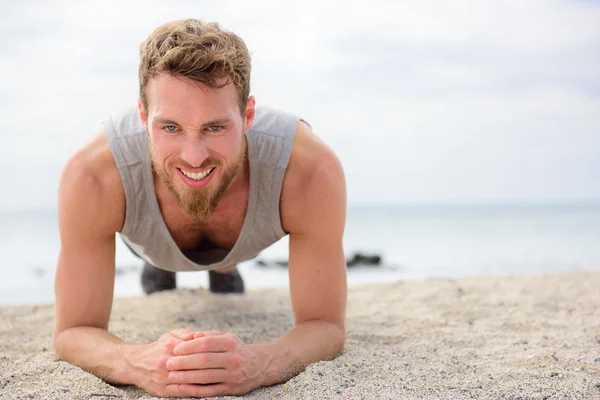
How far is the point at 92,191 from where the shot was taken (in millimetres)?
2547

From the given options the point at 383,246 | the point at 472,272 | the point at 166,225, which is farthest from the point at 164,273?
the point at 383,246

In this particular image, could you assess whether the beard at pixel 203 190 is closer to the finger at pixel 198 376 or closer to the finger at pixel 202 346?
the finger at pixel 202 346

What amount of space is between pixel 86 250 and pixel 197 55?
1.03 meters

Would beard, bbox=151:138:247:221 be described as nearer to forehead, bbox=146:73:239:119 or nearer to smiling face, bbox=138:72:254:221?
smiling face, bbox=138:72:254:221

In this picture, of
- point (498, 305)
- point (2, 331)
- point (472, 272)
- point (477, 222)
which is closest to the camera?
point (2, 331)

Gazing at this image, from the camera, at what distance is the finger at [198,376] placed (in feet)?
6.79

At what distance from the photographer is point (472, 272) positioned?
8297 mm

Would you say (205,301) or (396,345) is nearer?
(396,345)

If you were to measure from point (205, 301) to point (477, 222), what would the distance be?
16430 mm

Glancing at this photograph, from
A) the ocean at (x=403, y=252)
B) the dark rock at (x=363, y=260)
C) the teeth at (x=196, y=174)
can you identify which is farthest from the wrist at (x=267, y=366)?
the dark rock at (x=363, y=260)

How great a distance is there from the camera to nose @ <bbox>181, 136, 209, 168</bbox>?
2244 millimetres

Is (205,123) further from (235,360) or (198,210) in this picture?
(235,360)

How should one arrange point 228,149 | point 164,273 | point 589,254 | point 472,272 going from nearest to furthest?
point 228,149 < point 164,273 < point 472,272 < point 589,254

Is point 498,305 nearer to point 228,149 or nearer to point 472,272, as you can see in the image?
point 228,149
